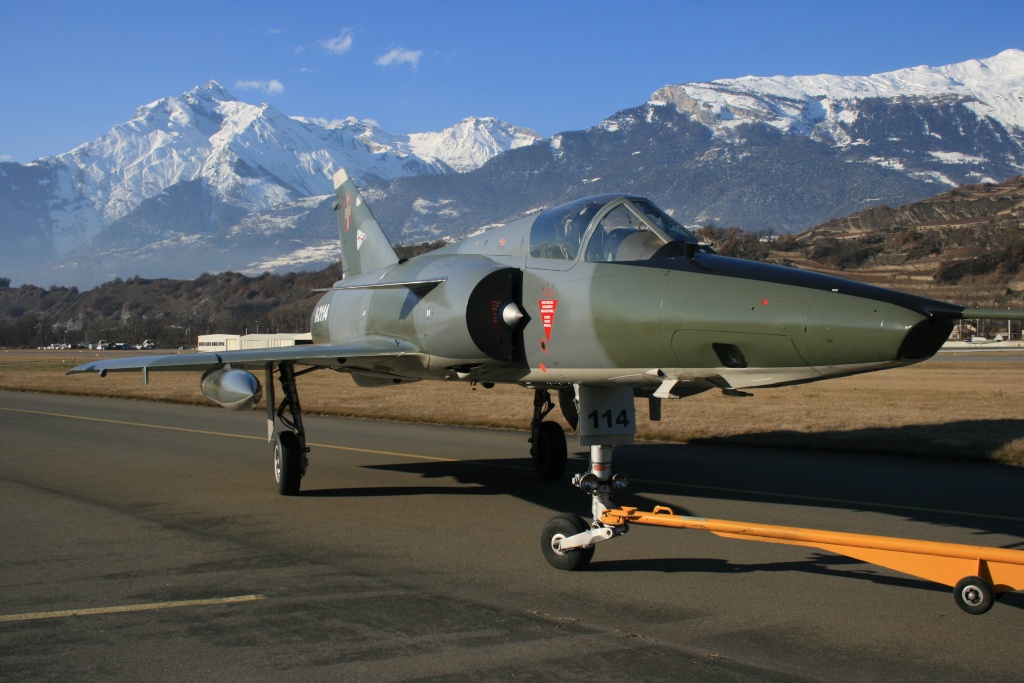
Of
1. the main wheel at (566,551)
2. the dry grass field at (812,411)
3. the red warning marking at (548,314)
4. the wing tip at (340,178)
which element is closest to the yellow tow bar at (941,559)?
the main wheel at (566,551)

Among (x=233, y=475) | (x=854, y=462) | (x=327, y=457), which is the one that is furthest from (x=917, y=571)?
(x=327, y=457)

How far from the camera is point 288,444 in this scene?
1152cm

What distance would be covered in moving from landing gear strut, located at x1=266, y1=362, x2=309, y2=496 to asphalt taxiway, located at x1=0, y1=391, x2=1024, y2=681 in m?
0.30

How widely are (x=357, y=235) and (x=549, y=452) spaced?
5.19 meters

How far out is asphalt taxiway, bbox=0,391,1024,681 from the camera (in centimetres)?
521

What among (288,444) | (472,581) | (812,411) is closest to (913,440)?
(812,411)

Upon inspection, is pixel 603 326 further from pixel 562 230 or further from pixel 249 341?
pixel 249 341

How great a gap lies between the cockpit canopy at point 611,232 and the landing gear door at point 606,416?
1132 millimetres

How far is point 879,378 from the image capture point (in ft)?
118

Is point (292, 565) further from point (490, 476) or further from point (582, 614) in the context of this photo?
point (490, 476)

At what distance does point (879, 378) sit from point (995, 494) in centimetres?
2677

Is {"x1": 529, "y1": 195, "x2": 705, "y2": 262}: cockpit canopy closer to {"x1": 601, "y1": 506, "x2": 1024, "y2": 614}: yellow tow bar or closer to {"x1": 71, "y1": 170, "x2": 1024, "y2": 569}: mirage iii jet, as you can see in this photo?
{"x1": 71, "y1": 170, "x2": 1024, "y2": 569}: mirage iii jet

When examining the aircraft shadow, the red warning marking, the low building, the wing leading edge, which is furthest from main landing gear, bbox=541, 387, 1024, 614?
the low building

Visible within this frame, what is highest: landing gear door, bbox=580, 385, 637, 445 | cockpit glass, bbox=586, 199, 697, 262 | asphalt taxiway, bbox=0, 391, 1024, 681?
cockpit glass, bbox=586, 199, 697, 262
